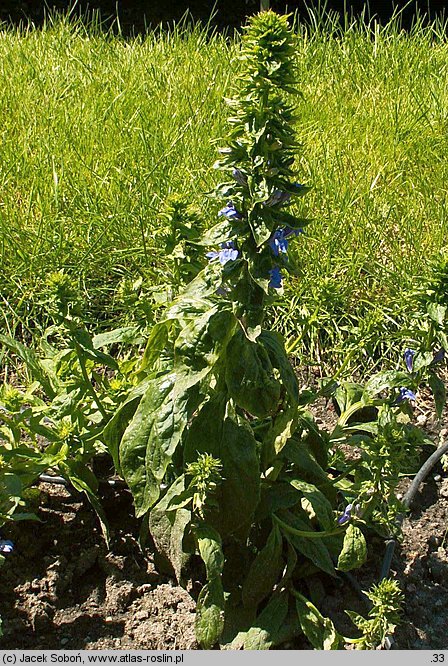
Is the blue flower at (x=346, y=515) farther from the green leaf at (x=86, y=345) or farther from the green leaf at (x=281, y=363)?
the green leaf at (x=86, y=345)

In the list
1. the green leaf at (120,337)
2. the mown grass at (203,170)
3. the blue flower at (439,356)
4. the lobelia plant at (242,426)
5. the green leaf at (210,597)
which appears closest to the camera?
the lobelia plant at (242,426)

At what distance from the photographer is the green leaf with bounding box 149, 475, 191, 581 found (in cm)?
172

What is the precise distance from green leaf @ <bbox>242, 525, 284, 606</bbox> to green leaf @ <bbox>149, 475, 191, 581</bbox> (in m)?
0.14

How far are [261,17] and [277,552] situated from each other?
1.02 meters

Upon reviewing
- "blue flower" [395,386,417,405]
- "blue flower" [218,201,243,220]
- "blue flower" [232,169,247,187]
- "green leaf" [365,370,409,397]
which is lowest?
"blue flower" [395,386,417,405]

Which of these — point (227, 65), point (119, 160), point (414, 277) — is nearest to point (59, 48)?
point (227, 65)

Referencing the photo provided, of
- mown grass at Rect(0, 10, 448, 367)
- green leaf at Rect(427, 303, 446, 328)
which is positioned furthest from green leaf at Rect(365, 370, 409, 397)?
mown grass at Rect(0, 10, 448, 367)

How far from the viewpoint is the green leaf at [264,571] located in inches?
69.8

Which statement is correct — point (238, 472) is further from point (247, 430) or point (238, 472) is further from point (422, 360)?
point (422, 360)

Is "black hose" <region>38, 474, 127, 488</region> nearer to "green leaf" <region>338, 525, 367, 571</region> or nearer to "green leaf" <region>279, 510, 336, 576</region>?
"green leaf" <region>279, 510, 336, 576</region>

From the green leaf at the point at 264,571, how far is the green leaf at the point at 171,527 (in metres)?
0.14

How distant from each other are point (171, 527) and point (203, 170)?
1592mm

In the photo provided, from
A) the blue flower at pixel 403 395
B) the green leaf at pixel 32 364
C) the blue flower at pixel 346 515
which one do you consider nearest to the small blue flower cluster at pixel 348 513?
the blue flower at pixel 346 515

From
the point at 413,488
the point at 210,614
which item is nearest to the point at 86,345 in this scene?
the point at 210,614
